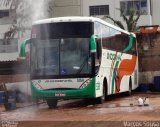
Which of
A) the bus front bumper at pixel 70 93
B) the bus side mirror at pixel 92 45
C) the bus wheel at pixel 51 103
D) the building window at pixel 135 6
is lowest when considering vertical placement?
the bus wheel at pixel 51 103

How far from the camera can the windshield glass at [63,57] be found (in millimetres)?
17156

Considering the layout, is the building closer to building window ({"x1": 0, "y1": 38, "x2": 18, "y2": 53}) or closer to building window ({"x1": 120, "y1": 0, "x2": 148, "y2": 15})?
building window ({"x1": 120, "y1": 0, "x2": 148, "y2": 15})

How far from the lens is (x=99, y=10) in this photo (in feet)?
159

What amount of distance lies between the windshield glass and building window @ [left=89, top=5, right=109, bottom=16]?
1232 inches

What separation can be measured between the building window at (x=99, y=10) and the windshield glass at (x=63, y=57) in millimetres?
31304

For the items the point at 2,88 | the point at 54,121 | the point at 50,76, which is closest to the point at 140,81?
the point at 2,88

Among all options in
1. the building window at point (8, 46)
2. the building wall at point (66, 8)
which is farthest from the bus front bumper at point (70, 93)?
the building window at point (8, 46)

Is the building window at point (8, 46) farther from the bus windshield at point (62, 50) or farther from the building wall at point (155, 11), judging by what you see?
the bus windshield at point (62, 50)

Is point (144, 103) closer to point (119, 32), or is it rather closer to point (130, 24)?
point (119, 32)

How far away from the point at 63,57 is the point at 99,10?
3190 cm

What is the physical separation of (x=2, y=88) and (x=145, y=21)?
2869cm

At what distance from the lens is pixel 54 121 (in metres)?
12.2

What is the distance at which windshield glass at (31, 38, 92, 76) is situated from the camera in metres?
17.2

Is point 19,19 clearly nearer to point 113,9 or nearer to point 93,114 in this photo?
point 113,9
